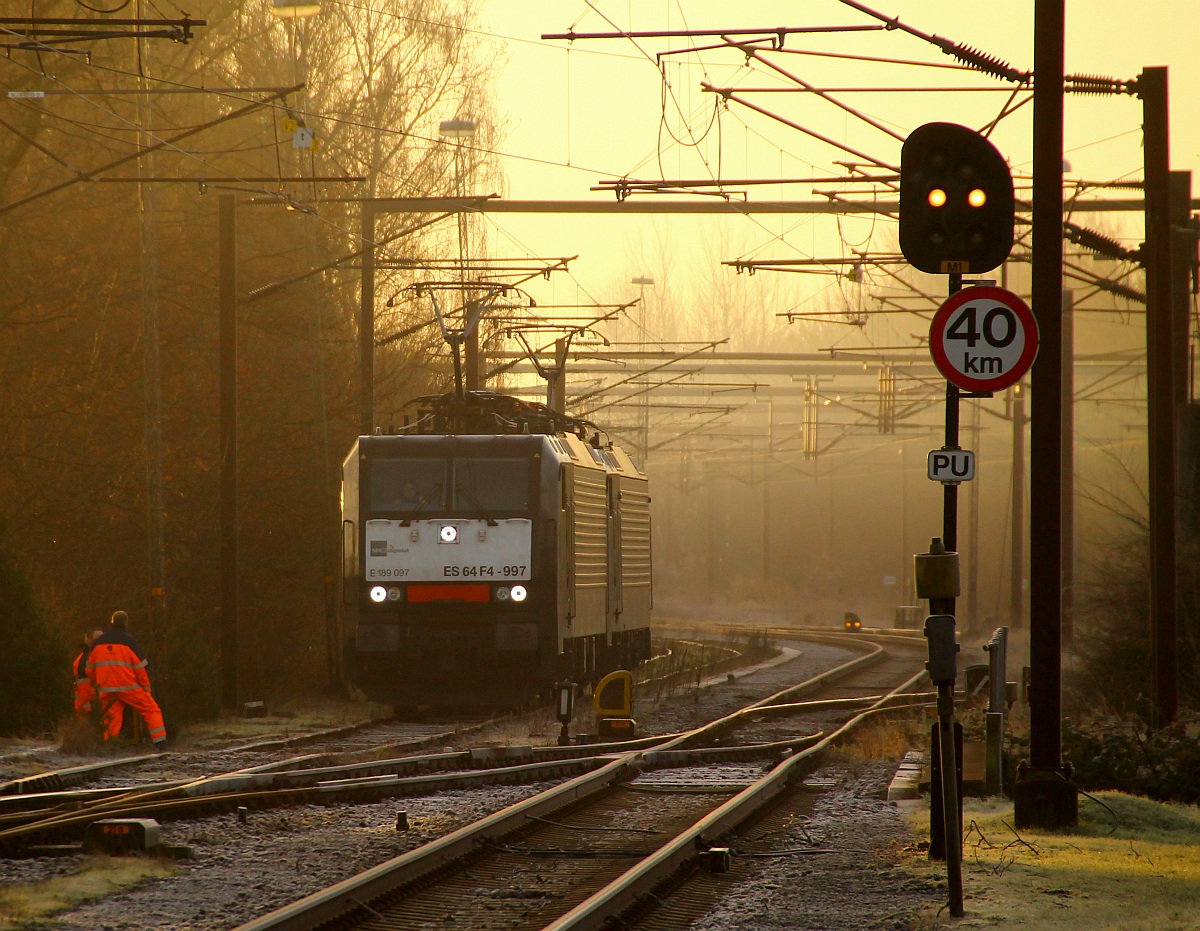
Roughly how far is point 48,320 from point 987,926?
19.4 metres

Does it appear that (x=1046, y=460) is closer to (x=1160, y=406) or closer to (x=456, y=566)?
(x=1160, y=406)

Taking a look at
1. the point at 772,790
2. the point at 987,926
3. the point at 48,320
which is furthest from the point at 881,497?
the point at 987,926

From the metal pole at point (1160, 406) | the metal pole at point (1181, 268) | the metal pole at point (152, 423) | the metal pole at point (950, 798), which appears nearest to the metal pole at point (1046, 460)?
the metal pole at point (950, 798)

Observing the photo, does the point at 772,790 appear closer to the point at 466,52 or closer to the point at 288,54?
the point at 288,54

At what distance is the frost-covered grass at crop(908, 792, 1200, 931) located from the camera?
8508mm

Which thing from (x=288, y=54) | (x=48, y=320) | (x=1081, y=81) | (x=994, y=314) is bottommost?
(x=994, y=314)

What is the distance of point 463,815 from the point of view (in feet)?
41.3

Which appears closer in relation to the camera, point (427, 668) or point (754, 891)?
point (754, 891)

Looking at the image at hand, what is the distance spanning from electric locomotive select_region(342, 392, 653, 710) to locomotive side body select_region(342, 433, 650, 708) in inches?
0.4

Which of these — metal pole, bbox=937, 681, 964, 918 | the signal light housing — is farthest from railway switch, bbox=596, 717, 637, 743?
the signal light housing

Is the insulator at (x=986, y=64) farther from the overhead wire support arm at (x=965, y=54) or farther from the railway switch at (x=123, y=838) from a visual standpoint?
the railway switch at (x=123, y=838)

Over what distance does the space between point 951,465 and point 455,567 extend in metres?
11.7

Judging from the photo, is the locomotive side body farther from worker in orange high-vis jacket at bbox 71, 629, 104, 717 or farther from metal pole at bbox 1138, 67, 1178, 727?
metal pole at bbox 1138, 67, 1178, 727

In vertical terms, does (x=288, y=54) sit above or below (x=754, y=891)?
above
